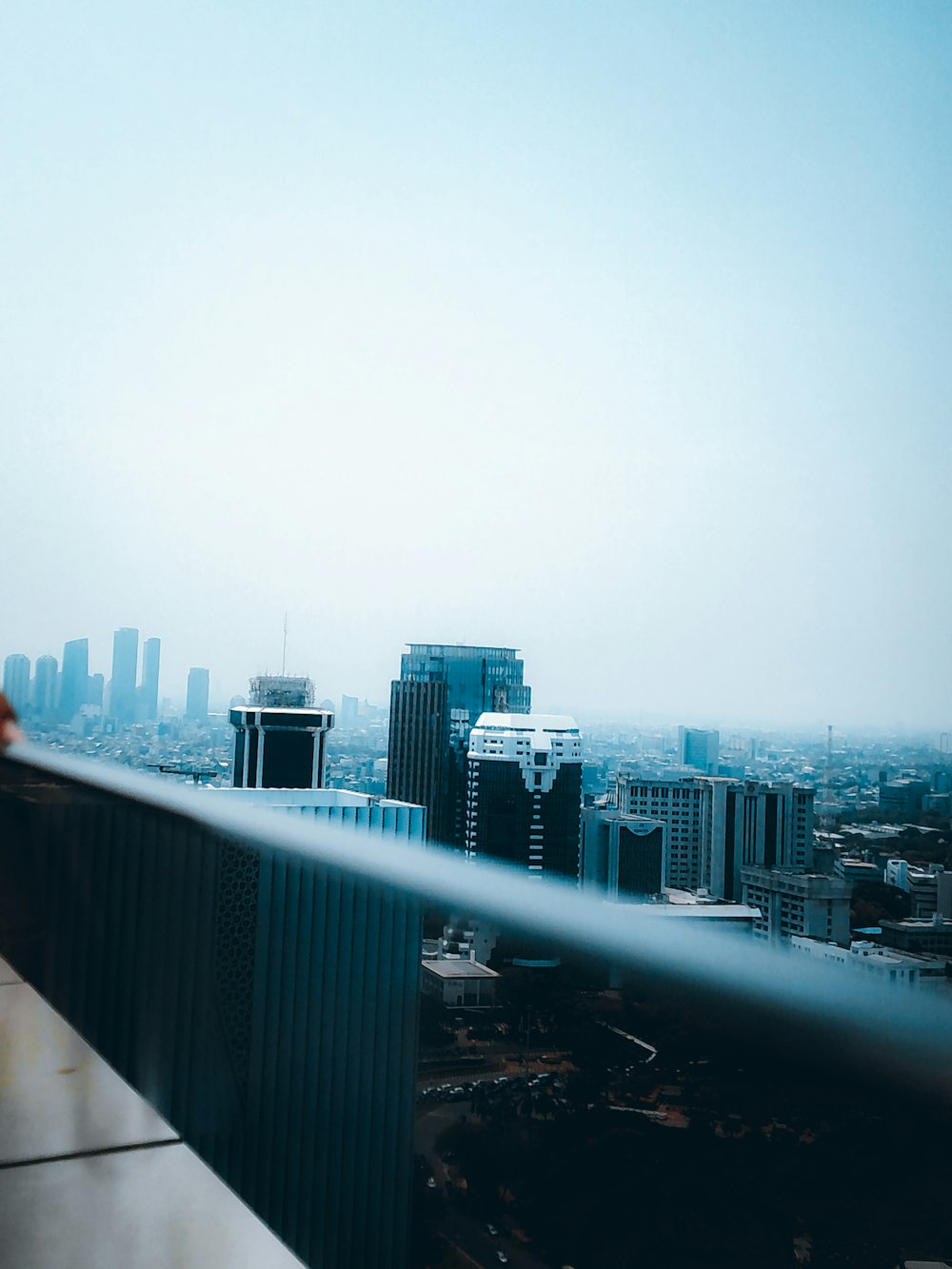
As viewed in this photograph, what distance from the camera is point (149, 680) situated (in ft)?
36.7

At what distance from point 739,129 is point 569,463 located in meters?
8.70

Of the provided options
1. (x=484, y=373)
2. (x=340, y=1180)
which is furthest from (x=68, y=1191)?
(x=484, y=373)

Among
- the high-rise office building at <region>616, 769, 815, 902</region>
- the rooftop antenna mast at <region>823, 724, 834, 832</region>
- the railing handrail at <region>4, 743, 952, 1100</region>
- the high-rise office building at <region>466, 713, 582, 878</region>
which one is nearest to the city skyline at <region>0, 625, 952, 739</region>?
the high-rise office building at <region>466, 713, 582, 878</region>

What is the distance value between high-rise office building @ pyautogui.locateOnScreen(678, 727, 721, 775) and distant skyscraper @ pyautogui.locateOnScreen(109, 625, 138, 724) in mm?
7959

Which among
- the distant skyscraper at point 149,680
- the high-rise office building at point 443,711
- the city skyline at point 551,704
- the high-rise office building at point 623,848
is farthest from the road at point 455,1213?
the high-rise office building at point 443,711

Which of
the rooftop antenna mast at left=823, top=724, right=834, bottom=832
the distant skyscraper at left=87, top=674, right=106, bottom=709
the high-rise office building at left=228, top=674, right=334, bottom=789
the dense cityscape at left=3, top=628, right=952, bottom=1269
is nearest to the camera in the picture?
the dense cityscape at left=3, top=628, right=952, bottom=1269

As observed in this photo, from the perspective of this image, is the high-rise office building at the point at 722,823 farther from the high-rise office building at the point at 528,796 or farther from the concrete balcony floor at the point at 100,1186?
the concrete balcony floor at the point at 100,1186

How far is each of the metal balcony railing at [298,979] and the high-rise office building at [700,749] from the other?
1382cm

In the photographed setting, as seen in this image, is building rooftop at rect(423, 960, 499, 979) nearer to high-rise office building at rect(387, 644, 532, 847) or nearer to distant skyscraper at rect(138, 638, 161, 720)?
distant skyscraper at rect(138, 638, 161, 720)

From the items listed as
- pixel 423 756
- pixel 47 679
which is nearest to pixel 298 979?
pixel 47 679

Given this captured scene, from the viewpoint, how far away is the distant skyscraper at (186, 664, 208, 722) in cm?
1268

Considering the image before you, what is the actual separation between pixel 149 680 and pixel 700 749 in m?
8.32

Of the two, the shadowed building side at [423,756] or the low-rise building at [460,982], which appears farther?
the shadowed building side at [423,756]

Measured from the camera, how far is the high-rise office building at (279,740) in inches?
535
